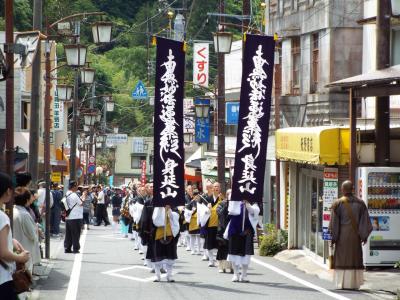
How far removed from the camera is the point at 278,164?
29672mm

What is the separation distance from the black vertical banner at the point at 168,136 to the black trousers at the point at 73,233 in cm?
→ 689

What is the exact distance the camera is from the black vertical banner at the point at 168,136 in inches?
756

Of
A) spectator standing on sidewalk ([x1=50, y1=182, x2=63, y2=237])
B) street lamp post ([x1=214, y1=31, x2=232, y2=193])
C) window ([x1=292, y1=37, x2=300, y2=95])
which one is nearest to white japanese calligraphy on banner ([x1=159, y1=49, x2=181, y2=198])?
street lamp post ([x1=214, y1=31, x2=232, y2=193])

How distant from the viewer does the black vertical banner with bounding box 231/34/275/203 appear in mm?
19266

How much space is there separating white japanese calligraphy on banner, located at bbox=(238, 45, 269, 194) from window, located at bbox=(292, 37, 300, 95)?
13100 mm

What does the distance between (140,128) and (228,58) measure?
5272 centimetres

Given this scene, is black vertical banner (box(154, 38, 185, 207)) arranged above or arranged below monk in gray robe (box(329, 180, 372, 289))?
above

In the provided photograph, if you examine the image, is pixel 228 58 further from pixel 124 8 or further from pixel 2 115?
pixel 124 8

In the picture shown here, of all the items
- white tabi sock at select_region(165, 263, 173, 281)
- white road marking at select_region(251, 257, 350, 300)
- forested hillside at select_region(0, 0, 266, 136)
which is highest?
forested hillside at select_region(0, 0, 266, 136)

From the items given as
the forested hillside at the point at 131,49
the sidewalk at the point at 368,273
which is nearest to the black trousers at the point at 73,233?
the sidewalk at the point at 368,273

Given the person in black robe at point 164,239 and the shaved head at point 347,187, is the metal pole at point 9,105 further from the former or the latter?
the shaved head at point 347,187

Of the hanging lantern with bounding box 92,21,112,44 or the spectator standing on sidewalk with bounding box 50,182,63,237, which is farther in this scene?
the spectator standing on sidewalk with bounding box 50,182,63,237

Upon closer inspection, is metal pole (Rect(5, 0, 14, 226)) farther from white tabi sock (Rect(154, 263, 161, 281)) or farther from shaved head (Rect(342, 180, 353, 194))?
shaved head (Rect(342, 180, 353, 194))

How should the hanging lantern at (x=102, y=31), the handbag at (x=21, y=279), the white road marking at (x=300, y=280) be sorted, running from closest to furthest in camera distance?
the handbag at (x=21, y=279) → the white road marking at (x=300, y=280) → the hanging lantern at (x=102, y=31)
